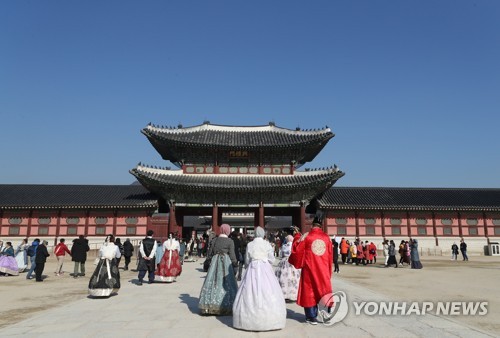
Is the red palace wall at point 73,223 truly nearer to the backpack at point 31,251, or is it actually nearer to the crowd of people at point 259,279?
the backpack at point 31,251

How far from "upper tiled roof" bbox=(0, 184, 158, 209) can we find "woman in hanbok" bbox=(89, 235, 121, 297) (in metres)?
18.4

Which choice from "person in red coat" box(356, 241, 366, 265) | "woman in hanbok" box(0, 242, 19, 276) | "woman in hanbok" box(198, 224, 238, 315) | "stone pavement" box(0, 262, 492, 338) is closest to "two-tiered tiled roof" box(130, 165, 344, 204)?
"person in red coat" box(356, 241, 366, 265)

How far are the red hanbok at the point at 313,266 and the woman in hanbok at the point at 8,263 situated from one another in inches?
551

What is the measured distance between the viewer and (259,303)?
5508 millimetres

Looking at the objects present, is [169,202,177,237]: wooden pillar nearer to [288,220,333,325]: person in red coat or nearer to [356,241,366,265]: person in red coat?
[356,241,366,265]: person in red coat

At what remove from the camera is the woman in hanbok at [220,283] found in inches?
260

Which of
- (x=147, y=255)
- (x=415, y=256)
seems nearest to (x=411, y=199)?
(x=415, y=256)

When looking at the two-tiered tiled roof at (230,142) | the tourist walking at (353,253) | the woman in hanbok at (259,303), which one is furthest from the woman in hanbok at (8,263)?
the tourist walking at (353,253)

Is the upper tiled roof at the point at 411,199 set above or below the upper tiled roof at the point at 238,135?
below

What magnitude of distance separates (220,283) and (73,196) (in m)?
26.0

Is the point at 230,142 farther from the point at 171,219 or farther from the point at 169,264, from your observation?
the point at 169,264

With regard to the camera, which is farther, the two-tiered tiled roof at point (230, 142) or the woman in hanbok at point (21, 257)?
the two-tiered tiled roof at point (230, 142)

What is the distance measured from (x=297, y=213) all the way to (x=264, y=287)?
2416 cm

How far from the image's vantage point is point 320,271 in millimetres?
5840
